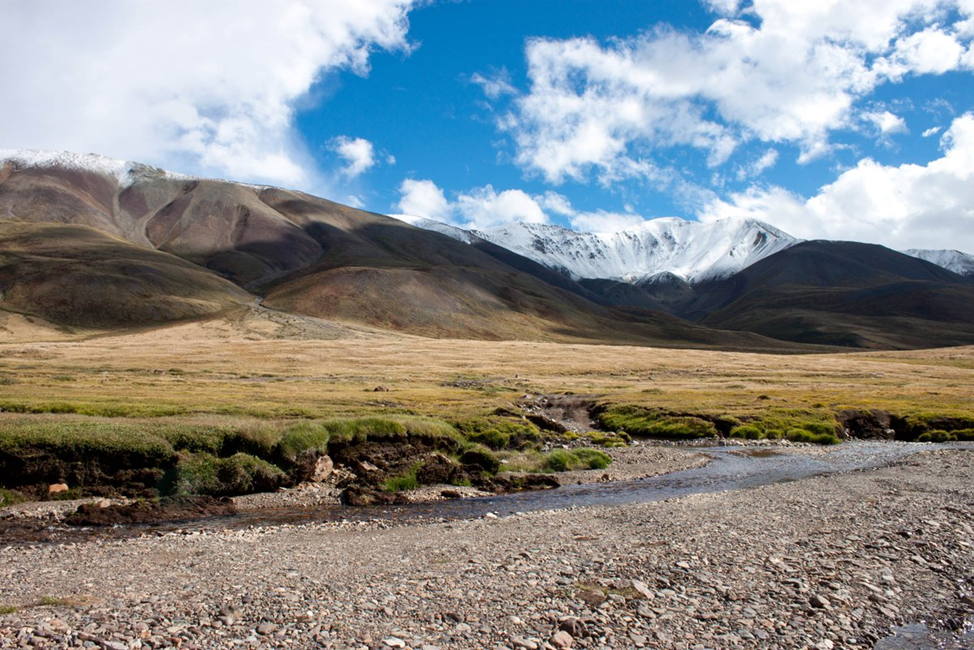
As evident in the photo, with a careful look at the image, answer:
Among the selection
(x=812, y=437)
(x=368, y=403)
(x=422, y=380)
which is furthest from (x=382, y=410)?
(x=422, y=380)

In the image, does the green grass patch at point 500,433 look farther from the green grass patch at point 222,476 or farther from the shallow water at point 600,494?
the green grass patch at point 222,476

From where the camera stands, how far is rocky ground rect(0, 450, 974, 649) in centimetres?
1520

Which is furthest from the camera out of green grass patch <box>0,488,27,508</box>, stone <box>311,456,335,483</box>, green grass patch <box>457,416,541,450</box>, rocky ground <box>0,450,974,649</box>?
green grass patch <box>457,416,541,450</box>

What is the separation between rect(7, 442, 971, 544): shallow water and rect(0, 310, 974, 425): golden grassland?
16.9 meters

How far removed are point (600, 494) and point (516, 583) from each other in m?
17.2

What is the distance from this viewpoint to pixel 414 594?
18047mm

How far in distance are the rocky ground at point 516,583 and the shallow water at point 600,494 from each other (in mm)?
1986

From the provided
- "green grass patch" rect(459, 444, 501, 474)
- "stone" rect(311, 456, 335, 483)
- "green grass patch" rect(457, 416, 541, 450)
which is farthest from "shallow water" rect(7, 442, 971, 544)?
"green grass patch" rect(457, 416, 541, 450)

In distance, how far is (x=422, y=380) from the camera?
97688mm

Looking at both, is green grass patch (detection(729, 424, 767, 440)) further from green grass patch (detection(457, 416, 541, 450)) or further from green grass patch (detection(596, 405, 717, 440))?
green grass patch (detection(457, 416, 541, 450))

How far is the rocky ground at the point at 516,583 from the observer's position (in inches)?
598

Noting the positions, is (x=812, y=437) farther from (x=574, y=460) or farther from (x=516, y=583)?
Answer: (x=516, y=583)

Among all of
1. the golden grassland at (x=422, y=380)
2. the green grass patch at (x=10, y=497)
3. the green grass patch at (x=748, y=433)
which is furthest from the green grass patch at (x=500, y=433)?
the green grass patch at (x=10, y=497)

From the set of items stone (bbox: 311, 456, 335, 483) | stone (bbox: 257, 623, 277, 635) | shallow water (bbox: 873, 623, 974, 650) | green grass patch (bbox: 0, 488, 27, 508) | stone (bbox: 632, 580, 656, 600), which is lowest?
green grass patch (bbox: 0, 488, 27, 508)
